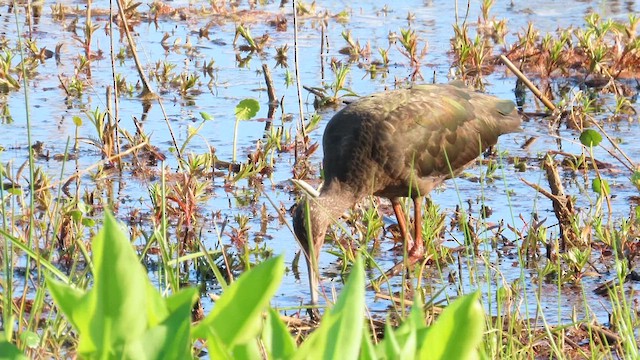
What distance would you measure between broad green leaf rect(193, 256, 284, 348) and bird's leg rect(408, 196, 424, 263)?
3876mm

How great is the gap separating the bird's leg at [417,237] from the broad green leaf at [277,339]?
3.82 m

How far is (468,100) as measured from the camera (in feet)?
19.4

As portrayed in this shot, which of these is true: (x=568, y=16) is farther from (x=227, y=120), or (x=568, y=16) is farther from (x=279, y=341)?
(x=279, y=341)

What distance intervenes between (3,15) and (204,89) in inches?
116

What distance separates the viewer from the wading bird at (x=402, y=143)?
5457 mm

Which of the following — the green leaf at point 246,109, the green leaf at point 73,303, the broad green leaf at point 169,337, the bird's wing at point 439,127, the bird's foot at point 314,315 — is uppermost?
the green leaf at point 73,303

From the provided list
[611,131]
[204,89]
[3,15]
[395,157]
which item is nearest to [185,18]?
[3,15]

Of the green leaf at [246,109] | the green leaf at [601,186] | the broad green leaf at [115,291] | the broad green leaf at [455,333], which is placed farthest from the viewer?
the green leaf at [246,109]

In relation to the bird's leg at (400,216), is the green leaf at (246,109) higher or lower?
higher

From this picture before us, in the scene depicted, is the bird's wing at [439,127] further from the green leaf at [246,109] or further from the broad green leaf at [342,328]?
the broad green leaf at [342,328]

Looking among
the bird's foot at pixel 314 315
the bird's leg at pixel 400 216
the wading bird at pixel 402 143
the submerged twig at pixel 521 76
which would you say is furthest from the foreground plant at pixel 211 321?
the bird's leg at pixel 400 216

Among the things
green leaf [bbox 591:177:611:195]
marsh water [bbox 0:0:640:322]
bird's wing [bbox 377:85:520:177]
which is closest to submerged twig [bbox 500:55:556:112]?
marsh water [bbox 0:0:640:322]

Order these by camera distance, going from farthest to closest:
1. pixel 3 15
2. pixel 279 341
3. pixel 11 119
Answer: pixel 3 15 < pixel 11 119 < pixel 279 341

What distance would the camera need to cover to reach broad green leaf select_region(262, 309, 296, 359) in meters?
1.65
